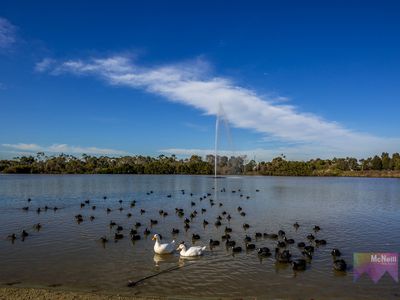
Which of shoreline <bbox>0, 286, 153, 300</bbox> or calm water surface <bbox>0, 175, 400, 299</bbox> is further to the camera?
calm water surface <bbox>0, 175, 400, 299</bbox>

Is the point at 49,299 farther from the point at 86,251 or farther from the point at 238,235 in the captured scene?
the point at 238,235

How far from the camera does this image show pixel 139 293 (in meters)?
13.3

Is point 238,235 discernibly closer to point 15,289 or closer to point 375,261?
point 375,261

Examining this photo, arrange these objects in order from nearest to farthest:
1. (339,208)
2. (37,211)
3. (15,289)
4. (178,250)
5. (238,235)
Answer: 1. (15,289)
2. (178,250)
3. (238,235)
4. (37,211)
5. (339,208)

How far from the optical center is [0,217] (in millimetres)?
32344

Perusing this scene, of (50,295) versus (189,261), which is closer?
(50,295)

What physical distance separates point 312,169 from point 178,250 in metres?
185

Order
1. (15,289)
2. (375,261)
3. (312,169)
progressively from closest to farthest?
(15,289), (375,261), (312,169)

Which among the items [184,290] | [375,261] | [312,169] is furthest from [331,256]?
[312,169]

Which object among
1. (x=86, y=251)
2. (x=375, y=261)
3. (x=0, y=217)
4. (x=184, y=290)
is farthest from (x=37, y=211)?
(x=375, y=261)

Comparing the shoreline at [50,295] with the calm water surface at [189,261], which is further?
the calm water surface at [189,261]

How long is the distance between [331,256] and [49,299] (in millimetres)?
13199

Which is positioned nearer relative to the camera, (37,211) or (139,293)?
(139,293)

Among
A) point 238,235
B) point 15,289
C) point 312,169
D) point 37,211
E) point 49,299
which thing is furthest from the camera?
point 312,169
